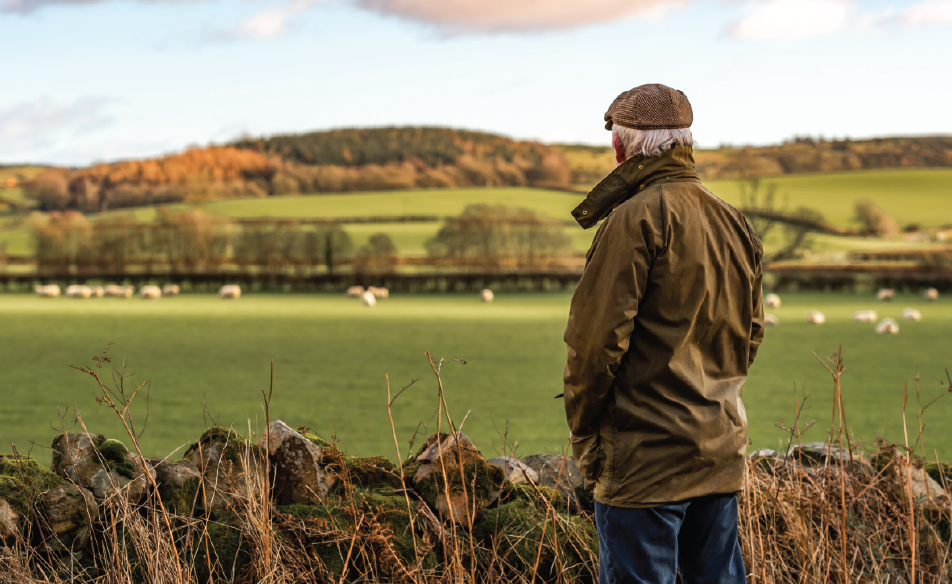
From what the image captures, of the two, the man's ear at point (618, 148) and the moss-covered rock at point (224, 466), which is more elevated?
the man's ear at point (618, 148)

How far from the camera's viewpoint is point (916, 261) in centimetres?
4538

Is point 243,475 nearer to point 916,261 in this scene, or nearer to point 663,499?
point 663,499

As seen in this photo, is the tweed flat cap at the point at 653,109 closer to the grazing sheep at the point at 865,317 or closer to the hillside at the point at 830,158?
the grazing sheep at the point at 865,317

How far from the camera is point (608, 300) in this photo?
1771 mm

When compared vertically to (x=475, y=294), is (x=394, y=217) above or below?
above

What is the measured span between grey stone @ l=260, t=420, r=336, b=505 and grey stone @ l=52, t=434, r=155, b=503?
445 mm

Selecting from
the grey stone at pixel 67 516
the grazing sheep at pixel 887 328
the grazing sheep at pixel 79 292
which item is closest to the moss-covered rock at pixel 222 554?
the grey stone at pixel 67 516

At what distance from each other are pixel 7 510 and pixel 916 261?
50.9 metres

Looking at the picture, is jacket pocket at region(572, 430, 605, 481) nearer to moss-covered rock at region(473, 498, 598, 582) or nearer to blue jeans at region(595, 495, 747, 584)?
blue jeans at region(595, 495, 747, 584)

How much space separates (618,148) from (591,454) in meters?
0.78

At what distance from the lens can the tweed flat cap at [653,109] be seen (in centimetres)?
190

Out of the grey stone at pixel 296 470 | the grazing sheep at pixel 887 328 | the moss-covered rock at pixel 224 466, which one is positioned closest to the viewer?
the moss-covered rock at pixel 224 466

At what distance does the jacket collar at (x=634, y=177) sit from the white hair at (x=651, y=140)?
0.05 feet

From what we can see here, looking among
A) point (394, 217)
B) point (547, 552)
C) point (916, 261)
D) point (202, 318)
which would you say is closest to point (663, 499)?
point (547, 552)
